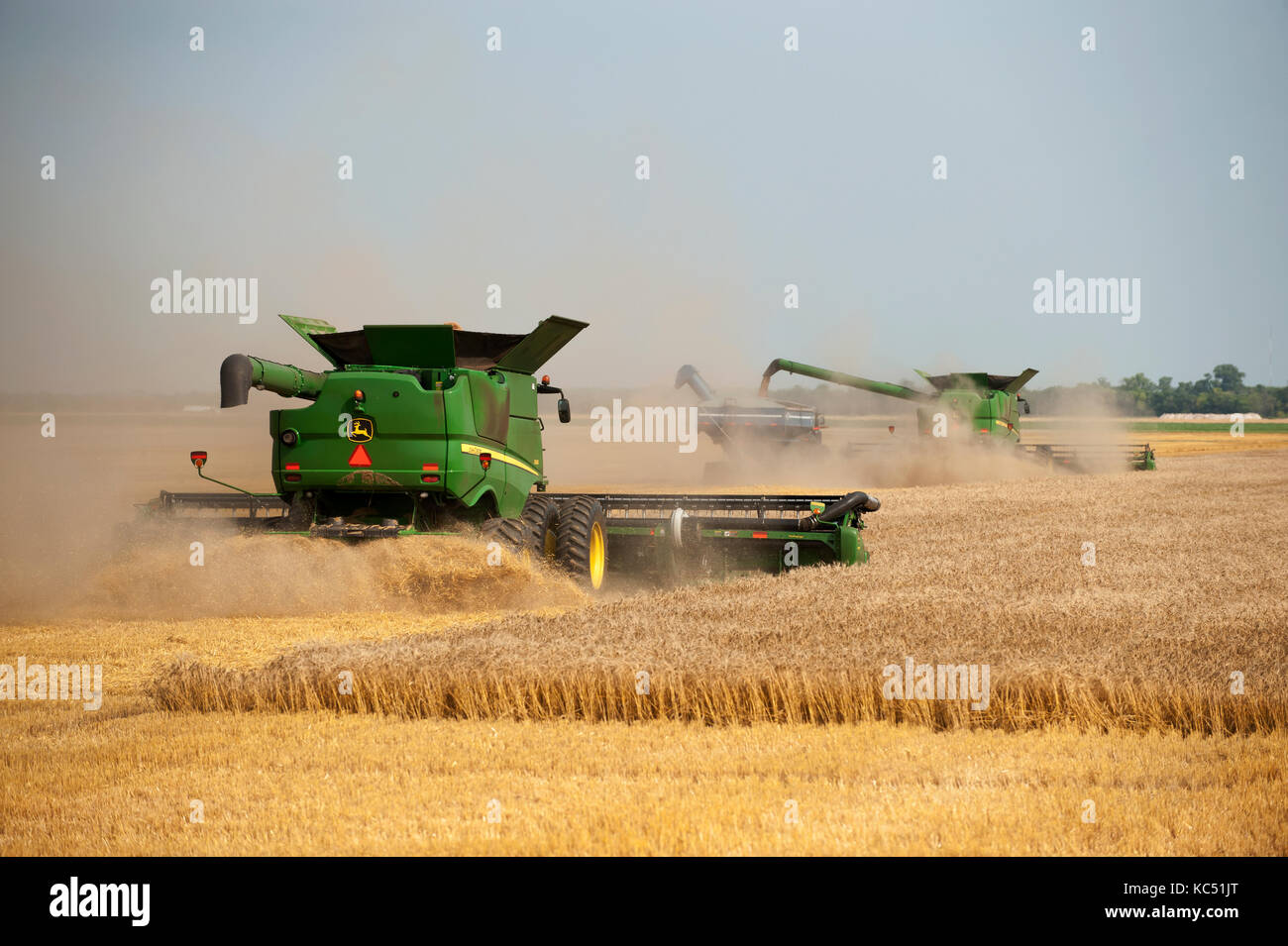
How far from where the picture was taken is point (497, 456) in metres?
11.0

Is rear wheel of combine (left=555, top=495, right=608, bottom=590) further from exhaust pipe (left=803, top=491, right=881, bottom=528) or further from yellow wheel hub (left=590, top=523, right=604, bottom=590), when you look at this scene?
exhaust pipe (left=803, top=491, right=881, bottom=528)

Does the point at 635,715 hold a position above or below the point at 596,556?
below

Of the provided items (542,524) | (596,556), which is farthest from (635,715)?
(596,556)

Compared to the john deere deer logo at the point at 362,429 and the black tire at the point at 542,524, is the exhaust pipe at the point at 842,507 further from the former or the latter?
the john deere deer logo at the point at 362,429

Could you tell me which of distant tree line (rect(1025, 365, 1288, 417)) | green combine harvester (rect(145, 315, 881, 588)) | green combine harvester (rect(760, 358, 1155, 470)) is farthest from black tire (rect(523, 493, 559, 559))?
distant tree line (rect(1025, 365, 1288, 417))

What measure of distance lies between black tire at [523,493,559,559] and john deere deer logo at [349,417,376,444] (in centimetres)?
175

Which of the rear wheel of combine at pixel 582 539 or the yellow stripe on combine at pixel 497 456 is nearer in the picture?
the yellow stripe on combine at pixel 497 456

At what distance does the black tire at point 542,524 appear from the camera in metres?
10.9

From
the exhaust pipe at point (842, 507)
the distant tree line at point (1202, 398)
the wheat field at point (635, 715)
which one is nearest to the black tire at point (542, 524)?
the wheat field at point (635, 715)

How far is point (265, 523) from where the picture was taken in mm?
10758

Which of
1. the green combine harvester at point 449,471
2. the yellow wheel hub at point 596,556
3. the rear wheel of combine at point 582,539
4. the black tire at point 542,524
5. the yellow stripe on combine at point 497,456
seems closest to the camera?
the green combine harvester at point 449,471

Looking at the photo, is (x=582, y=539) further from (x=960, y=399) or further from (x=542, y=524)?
(x=960, y=399)

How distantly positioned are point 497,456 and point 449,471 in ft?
3.09

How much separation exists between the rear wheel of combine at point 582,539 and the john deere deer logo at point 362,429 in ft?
7.48
